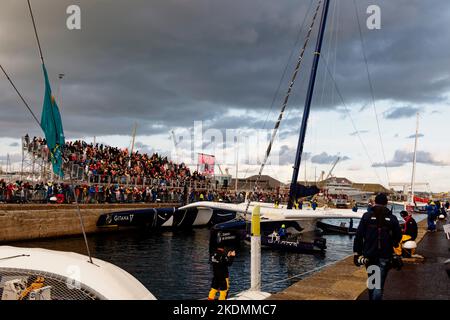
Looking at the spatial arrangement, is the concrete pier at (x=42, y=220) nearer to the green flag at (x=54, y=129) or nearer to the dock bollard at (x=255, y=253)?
the green flag at (x=54, y=129)

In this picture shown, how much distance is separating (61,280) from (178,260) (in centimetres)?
1543

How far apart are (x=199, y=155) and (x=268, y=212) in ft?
147

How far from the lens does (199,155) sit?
2744 inches

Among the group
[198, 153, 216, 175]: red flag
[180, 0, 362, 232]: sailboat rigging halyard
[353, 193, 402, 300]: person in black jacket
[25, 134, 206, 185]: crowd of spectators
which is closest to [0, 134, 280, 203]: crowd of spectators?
[25, 134, 206, 185]: crowd of spectators

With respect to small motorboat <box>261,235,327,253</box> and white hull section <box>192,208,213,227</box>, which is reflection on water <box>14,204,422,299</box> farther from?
white hull section <box>192,208,213,227</box>

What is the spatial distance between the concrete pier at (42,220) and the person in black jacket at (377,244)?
69.5ft

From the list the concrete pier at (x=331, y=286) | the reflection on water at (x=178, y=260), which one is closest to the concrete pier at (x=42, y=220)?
the reflection on water at (x=178, y=260)

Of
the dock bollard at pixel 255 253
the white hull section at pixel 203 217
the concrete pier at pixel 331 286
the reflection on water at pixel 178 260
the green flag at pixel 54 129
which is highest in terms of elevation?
the green flag at pixel 54 129

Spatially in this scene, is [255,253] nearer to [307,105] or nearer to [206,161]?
[307,105]

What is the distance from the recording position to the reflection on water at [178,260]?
49.2 ft

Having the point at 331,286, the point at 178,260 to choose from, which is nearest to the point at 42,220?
the point at 178,260

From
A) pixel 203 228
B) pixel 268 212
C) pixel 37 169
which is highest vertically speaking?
pixel 37 169
